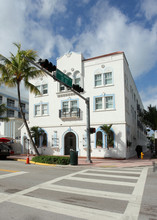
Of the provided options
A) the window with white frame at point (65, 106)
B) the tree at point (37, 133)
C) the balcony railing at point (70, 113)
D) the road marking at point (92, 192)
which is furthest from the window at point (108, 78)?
the road marking at point (92, 192)

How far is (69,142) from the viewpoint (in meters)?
22.3

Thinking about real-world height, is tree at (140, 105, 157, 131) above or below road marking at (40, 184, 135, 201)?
above

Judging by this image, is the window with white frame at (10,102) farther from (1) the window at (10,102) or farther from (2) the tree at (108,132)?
(2) the tree at (108,132)

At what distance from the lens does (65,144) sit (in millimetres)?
22453

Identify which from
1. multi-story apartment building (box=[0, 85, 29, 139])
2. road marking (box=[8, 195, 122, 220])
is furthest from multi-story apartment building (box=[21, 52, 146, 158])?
road marking (box=[8, 195, 122, 220])

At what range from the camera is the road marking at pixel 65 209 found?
4512 mm

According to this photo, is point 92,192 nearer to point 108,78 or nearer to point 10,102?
point 108,78

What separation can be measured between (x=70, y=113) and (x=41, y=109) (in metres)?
4.48

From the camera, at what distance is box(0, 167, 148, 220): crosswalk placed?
4754mm

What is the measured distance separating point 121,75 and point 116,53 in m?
2.52

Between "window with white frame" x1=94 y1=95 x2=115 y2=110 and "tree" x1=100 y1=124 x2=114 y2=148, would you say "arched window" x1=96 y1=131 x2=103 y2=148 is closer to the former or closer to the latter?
"tree" x1=100 y1=124 x2=114 y2=148

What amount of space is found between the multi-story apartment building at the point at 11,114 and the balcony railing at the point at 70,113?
52.1ft

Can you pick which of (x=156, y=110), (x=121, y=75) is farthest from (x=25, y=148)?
(x=156, y=110)

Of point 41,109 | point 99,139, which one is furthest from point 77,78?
point 99,139
